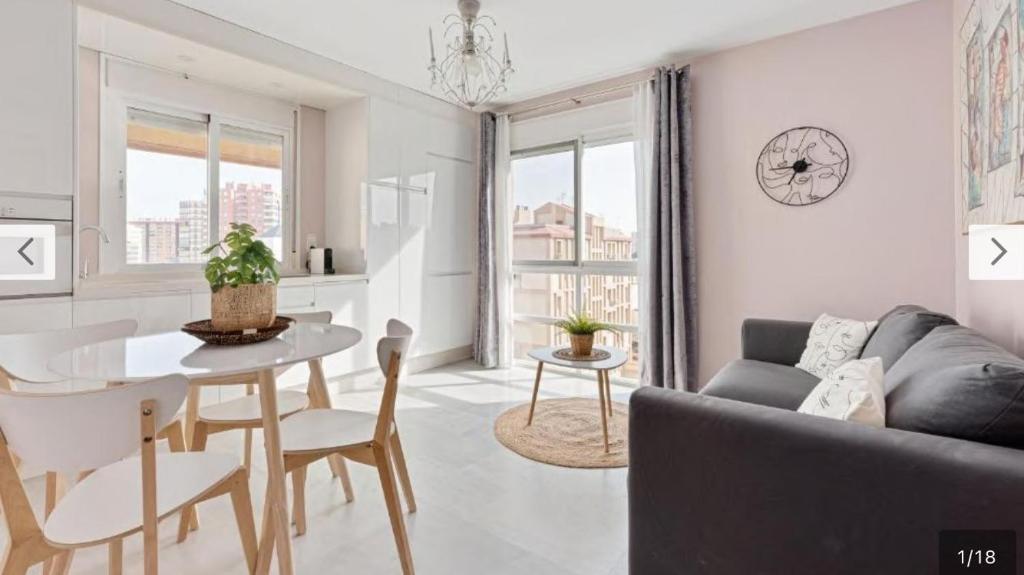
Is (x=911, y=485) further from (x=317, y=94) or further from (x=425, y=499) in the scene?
(x=317, y=94)

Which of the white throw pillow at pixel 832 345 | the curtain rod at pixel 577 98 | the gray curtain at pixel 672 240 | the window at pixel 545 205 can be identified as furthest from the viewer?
the window at pixel 545 205

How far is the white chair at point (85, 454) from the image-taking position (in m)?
1.04

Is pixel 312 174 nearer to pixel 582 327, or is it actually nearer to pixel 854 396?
pixel 582 327

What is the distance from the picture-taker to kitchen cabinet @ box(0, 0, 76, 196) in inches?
91.7

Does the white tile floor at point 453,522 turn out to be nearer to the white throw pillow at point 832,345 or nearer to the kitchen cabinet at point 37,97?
the white throw pillow at point 832,345

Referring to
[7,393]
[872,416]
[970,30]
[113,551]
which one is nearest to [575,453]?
[872,416]

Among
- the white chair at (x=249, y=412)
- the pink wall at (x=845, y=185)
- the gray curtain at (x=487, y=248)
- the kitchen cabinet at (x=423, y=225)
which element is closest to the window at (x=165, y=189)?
the kitchen cabinet at (x=423, y=225)

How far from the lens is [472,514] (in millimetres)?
2082

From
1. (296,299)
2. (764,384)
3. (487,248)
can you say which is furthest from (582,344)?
(487,248)

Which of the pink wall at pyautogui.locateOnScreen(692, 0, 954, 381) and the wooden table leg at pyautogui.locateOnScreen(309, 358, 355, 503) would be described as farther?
the pink wall at pyautogui.locateOnScreen(692, 0, 954, 381)

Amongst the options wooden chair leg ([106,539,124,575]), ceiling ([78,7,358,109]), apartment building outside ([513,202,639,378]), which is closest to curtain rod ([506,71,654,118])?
apartment building outside ([513,202,639,378])

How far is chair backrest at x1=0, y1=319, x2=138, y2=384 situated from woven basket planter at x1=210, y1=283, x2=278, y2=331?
52cm

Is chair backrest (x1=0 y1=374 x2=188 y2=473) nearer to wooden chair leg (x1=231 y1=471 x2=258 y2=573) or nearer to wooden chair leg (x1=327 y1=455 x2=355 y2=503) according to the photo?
wooden chair leg (x1=231 y1=471 x2=258 y2=573)

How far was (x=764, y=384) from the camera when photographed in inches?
92.4
